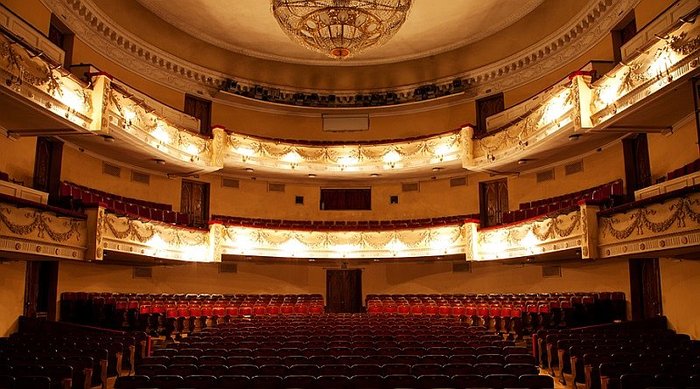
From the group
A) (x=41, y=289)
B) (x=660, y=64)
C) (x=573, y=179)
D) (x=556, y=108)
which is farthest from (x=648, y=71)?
(x=41, y=289)

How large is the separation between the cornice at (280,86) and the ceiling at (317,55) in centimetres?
114

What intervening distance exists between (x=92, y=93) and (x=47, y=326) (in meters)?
5.25

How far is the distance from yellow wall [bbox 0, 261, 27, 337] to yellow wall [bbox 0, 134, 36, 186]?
1.88 metres

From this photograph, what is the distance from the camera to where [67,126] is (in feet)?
38.2

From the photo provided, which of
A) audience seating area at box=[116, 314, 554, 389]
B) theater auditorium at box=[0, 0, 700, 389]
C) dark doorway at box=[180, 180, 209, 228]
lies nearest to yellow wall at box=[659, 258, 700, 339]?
theater auditorium at box=[0, 0, 700, 389]

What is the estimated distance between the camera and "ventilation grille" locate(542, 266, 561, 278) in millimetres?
16141

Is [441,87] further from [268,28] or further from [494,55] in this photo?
[268,28]

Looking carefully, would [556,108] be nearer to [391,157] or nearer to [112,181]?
[391,157]

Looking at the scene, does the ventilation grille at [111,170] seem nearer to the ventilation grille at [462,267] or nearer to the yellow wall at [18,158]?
the yellow wall at [18,158]

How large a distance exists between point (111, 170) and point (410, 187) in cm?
1052

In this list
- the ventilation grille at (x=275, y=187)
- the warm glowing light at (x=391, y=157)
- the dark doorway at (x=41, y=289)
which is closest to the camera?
the dark doorway at (x=41, y=289)

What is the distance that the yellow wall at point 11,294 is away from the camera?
37.0ft

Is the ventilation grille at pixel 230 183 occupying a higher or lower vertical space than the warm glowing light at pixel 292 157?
lower

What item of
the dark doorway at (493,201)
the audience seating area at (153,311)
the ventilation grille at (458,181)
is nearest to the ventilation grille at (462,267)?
the dark doorway at (493,201)
